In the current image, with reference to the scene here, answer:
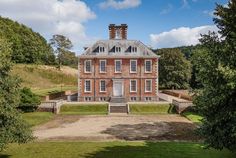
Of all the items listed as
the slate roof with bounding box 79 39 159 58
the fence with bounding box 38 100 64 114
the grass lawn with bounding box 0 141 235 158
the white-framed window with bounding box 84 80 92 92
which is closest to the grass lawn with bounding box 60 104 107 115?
the fence with bounding box 38 100 64 114

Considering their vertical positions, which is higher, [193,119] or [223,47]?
[223,47]

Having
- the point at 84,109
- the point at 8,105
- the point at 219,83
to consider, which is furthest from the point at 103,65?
the point at 219,83

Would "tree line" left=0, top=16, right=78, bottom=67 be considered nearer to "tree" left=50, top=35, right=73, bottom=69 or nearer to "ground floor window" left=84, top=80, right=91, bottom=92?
"tree" left=50, top=35, right=73, bottom=69

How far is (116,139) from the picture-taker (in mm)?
26953

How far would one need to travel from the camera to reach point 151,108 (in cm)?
4531

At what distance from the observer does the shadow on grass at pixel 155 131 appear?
27.8 m

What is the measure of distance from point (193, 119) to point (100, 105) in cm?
1368

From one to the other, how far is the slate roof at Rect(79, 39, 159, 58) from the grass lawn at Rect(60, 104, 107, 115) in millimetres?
9079

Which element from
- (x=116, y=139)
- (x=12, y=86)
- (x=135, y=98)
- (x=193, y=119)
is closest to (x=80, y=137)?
(x=116, y=139)

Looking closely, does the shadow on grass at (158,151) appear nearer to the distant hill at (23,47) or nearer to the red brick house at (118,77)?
the red brick house at (118,77)

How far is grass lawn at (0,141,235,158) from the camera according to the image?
2073cm

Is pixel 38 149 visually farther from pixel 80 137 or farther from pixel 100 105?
pixel 100 105

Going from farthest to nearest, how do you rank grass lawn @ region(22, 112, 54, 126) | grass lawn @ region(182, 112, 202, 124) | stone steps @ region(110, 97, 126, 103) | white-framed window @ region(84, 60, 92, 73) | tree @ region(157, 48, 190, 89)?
1. tree @ region(157, 48, 190, 89)
2. white-framed window @ region(84, 60, 92, 73)
3. stone steps @ region(110, 97, 126, 103)
4. grass lawn @ region(182, 112, 202, 124)
5. grass lawn @ region(22, 112, 54, 126)

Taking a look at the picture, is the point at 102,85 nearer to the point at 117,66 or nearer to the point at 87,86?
the point at 87,86
